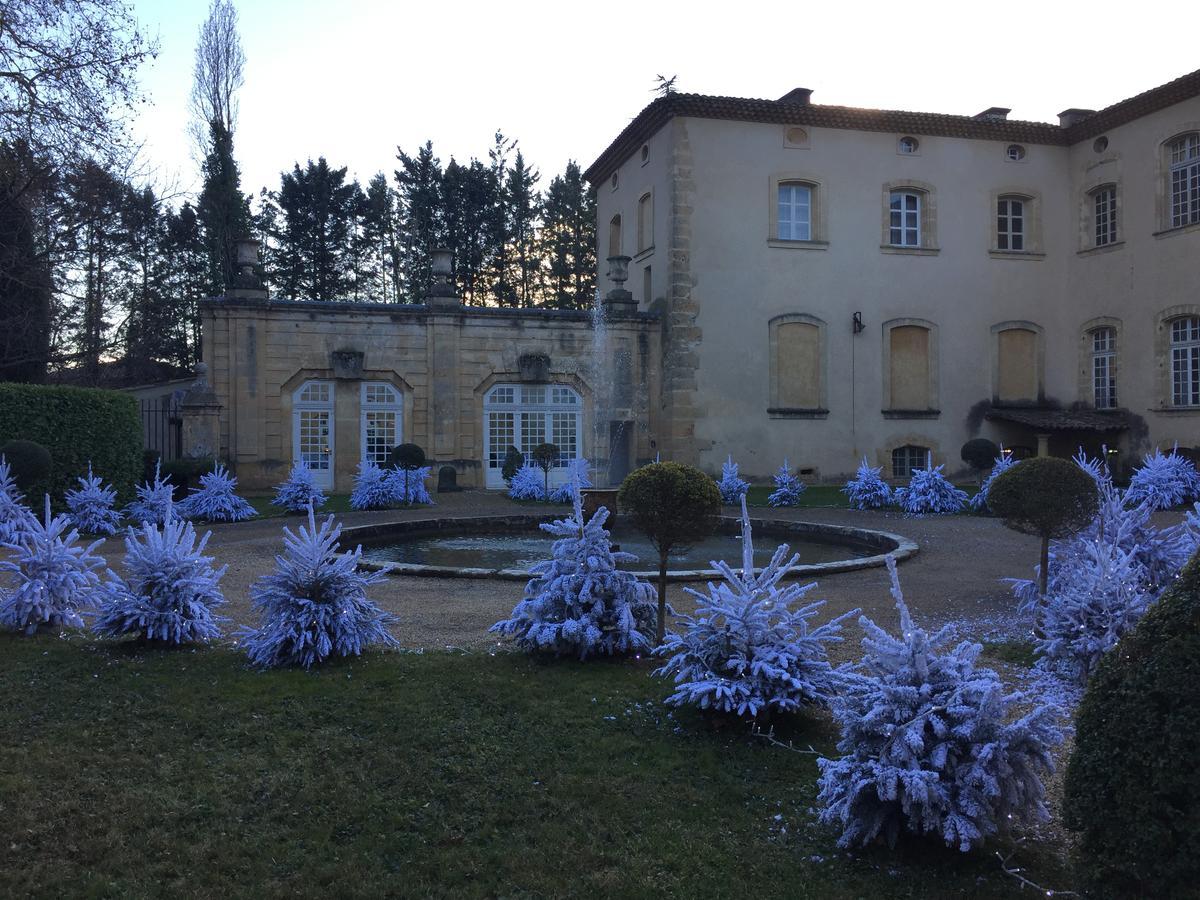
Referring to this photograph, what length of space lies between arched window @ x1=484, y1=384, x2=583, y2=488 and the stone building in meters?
0.05

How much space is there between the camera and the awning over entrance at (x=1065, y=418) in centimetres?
2003

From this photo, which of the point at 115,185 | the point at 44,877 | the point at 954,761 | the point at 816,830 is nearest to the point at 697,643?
the point at 816,830

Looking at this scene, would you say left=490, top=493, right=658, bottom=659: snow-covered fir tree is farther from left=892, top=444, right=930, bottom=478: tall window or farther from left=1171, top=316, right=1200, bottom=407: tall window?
left=1171, top=316, right=1200, bottom=407: tall window

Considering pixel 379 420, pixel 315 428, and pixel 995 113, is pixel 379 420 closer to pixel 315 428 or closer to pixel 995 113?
pixel 315 428

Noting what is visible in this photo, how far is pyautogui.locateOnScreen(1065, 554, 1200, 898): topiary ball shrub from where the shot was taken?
2318 millimetres

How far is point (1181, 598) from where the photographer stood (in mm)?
2439

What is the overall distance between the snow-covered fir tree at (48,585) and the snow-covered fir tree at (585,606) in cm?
282

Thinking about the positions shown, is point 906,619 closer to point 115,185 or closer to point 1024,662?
point 1024,662

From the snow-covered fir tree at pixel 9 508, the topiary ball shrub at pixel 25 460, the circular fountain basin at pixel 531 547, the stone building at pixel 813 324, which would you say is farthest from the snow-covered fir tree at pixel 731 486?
the snow-covered fir tree at pixel 9 508

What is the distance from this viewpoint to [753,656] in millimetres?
4348

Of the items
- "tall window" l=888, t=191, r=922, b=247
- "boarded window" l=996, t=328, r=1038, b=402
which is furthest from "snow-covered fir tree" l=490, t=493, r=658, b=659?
"boarded window" l=996, t=328, r=1038, b=402

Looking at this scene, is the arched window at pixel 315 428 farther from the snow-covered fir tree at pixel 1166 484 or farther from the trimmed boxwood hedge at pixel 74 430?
the snow-covered fir tree at pixel 1166 484

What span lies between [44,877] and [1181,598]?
351 centimetres

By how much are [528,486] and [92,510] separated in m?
7.27
